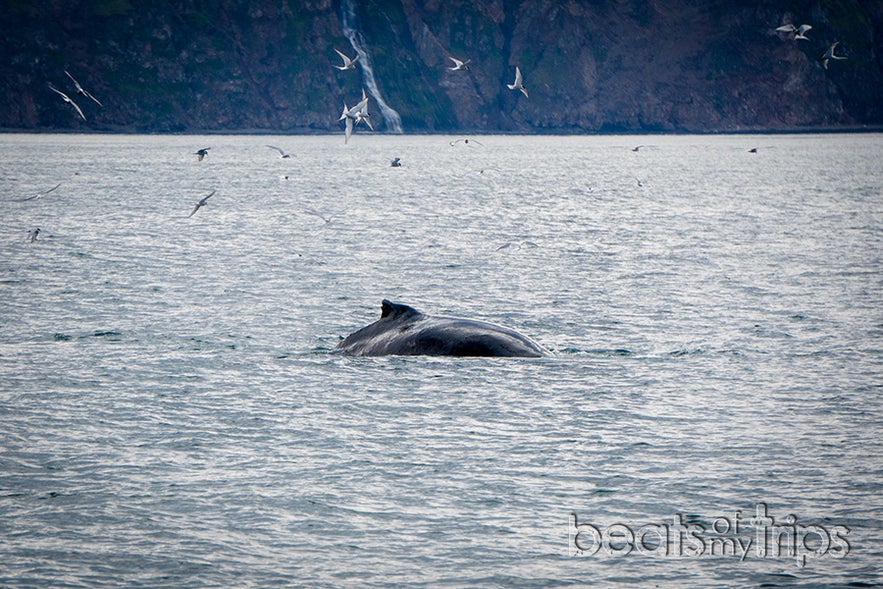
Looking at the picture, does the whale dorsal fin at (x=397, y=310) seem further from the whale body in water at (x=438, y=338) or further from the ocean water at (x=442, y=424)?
the ocean water at (x=442, y=424)

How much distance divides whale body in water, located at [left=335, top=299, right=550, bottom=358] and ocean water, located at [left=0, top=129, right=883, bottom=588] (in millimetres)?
408

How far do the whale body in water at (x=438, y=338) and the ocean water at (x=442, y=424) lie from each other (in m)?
0.41

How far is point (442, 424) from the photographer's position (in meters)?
15.8

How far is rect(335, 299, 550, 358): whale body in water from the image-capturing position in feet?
65.7

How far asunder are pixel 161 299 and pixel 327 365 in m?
9.93

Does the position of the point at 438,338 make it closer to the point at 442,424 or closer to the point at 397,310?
the point at 397,310

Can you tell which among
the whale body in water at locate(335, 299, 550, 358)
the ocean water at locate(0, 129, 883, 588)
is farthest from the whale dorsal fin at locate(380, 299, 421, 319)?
the ocean water at locate(0, 129, 883, 588)

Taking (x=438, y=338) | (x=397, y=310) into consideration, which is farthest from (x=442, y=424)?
(x=397, y=310)

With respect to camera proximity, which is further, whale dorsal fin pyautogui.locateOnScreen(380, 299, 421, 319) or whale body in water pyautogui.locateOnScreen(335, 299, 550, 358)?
whale dorsal fin pyautogui.locateOnScreen(380, 299, 421, 319)

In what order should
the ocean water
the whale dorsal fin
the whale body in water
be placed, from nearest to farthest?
the ocean water, the whale body in water, the whale dorsal fin

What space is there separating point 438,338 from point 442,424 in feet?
14.9

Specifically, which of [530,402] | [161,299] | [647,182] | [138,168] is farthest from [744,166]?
[530,402]

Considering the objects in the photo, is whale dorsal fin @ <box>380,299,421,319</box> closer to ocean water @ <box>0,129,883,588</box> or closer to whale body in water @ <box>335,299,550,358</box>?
whale body in water @ <box>335,299,550,358</box>

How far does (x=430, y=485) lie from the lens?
13039mm
